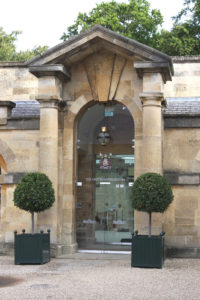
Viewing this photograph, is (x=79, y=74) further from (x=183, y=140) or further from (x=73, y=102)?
(x=183, y=140)

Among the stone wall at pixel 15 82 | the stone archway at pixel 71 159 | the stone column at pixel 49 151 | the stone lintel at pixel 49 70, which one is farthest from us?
the stone wall at pixel 15 82

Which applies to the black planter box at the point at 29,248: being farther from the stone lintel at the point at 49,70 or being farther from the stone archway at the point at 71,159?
the stone lintel at the point at 49,70

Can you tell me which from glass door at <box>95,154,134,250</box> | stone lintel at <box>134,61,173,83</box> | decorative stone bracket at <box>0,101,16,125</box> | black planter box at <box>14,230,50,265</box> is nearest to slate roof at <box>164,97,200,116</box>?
stone lintel at <box>134,61,173,83</box>

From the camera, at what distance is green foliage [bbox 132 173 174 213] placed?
12820mm

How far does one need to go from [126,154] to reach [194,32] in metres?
19.8

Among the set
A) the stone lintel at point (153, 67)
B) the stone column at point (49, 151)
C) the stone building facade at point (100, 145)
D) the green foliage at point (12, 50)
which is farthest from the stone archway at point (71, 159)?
the green foliage at point (12, 50)

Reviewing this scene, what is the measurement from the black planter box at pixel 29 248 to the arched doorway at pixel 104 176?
2.54 m

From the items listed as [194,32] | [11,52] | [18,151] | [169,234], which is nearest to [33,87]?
[18,151]

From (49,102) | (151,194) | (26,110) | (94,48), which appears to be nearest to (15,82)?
(26,110)

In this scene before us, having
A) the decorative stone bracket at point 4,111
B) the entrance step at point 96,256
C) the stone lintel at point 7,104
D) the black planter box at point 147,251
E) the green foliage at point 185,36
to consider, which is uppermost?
the green foliage at point 185,36

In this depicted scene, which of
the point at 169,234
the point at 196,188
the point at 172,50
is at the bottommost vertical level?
the point at 169,234

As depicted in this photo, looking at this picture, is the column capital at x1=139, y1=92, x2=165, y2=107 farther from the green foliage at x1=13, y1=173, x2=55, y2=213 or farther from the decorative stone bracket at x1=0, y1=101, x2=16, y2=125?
the decorative stone bracket at x1=0, y1=101, x2=16, y2=125

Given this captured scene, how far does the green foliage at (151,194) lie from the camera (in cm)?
1282

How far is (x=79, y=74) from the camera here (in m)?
15.8
